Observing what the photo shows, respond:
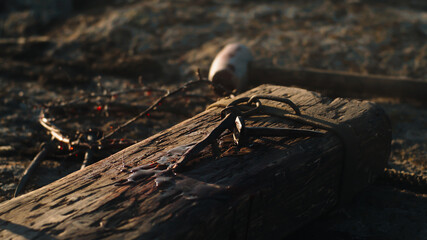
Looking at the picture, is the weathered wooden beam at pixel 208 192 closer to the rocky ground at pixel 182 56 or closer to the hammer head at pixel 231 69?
the rocky ground at pixel 182 56

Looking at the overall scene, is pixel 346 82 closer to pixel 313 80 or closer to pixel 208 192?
pixel 313 80

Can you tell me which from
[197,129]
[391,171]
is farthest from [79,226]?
[391,171]

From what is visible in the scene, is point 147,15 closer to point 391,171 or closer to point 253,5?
point 253,5

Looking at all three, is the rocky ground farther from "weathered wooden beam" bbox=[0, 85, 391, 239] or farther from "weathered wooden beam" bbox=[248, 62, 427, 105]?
"weathered wooden beam" bbox=[0, 85, 391, 239]

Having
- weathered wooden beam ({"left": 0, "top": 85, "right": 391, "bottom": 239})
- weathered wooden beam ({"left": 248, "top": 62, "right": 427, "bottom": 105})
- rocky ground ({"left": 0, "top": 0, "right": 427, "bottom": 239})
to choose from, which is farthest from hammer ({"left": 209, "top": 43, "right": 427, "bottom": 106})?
weathered wooden beam ({"left": 0, "top": 85, "right": 391, "bottom": 239})

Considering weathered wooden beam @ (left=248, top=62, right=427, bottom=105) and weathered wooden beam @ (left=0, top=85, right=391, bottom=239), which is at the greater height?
weathered wooden beam @ (left=0, top=85, right=391, bottom=239)

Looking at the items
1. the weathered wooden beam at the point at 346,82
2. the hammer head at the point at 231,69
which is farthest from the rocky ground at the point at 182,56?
the hammer head at the point at 231,69

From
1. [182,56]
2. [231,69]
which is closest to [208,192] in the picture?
[231,69]
